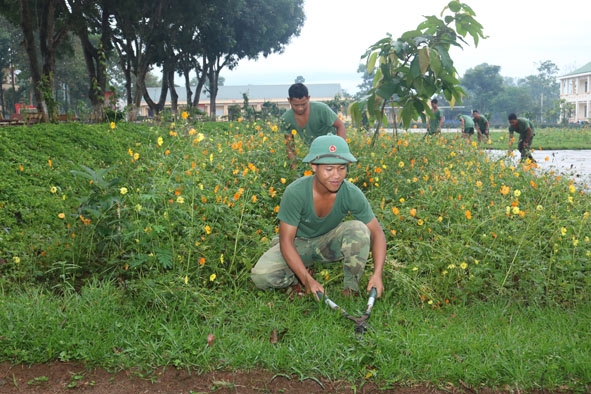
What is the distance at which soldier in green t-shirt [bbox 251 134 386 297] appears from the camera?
331cm

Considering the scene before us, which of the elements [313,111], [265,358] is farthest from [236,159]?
[265,358]

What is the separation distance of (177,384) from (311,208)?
125 cm

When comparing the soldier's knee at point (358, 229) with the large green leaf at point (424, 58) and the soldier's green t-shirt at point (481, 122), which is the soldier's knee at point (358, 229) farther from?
the soldier's green t-shirt at point (481, 122)

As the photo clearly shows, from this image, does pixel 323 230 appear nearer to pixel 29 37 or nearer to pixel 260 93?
pixel 29 37

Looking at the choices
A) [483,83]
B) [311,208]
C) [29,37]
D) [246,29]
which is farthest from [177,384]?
[483,83]

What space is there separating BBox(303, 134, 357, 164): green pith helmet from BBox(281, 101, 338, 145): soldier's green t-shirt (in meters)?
2.28

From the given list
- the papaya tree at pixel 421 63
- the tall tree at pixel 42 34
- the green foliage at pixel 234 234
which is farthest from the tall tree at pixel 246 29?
the green foliage at pixel 234 234

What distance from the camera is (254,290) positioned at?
3.70 metres

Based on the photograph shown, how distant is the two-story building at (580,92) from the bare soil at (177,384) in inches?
2516

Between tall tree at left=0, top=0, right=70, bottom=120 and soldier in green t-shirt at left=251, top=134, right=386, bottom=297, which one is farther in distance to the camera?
tall tree at left=0, top=0, right=70, bottom=120

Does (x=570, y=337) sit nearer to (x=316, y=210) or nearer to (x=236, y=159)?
(x=316, y=210)

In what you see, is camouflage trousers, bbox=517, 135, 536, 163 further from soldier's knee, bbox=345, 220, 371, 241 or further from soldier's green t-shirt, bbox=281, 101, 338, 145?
soldier's knee, bbox=345, 220, 371, 241

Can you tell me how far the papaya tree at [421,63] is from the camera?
600cm

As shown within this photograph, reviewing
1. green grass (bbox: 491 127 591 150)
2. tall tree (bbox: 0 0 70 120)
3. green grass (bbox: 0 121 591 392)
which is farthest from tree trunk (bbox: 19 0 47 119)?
green grass (bbox: 491 127 591 150)
